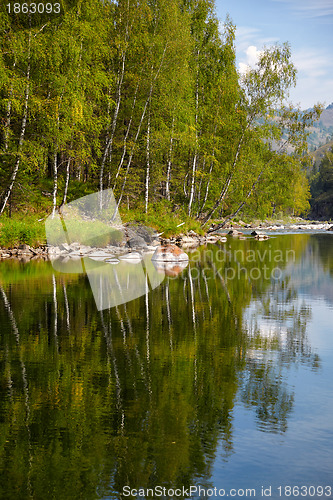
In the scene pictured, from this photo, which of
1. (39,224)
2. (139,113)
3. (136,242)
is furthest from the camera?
(139,113)

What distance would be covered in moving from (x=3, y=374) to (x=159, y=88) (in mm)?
34325

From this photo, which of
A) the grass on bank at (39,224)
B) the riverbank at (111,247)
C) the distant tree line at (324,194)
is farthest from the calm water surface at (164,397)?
the distant tree line at (324,194)

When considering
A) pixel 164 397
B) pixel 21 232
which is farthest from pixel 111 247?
pixel 164 397

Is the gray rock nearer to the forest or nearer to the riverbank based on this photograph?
the riverbank

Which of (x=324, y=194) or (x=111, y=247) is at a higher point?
(x=324, y=194)

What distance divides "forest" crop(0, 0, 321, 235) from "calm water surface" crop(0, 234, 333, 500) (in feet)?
47.9

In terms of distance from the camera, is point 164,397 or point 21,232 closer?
point 164,397

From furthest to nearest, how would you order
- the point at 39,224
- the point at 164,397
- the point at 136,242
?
1. the point at 136,242
2. the point at 39,224
3. the point at 164,397

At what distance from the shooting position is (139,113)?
1651 inches

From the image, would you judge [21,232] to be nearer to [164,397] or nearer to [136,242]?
[136,242]

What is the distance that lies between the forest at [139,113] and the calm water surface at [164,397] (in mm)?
14602

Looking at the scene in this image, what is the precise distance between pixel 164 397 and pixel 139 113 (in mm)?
35599

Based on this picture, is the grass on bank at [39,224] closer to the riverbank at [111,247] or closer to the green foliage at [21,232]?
the green foliage at [21,232]

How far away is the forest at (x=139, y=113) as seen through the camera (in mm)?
28375
